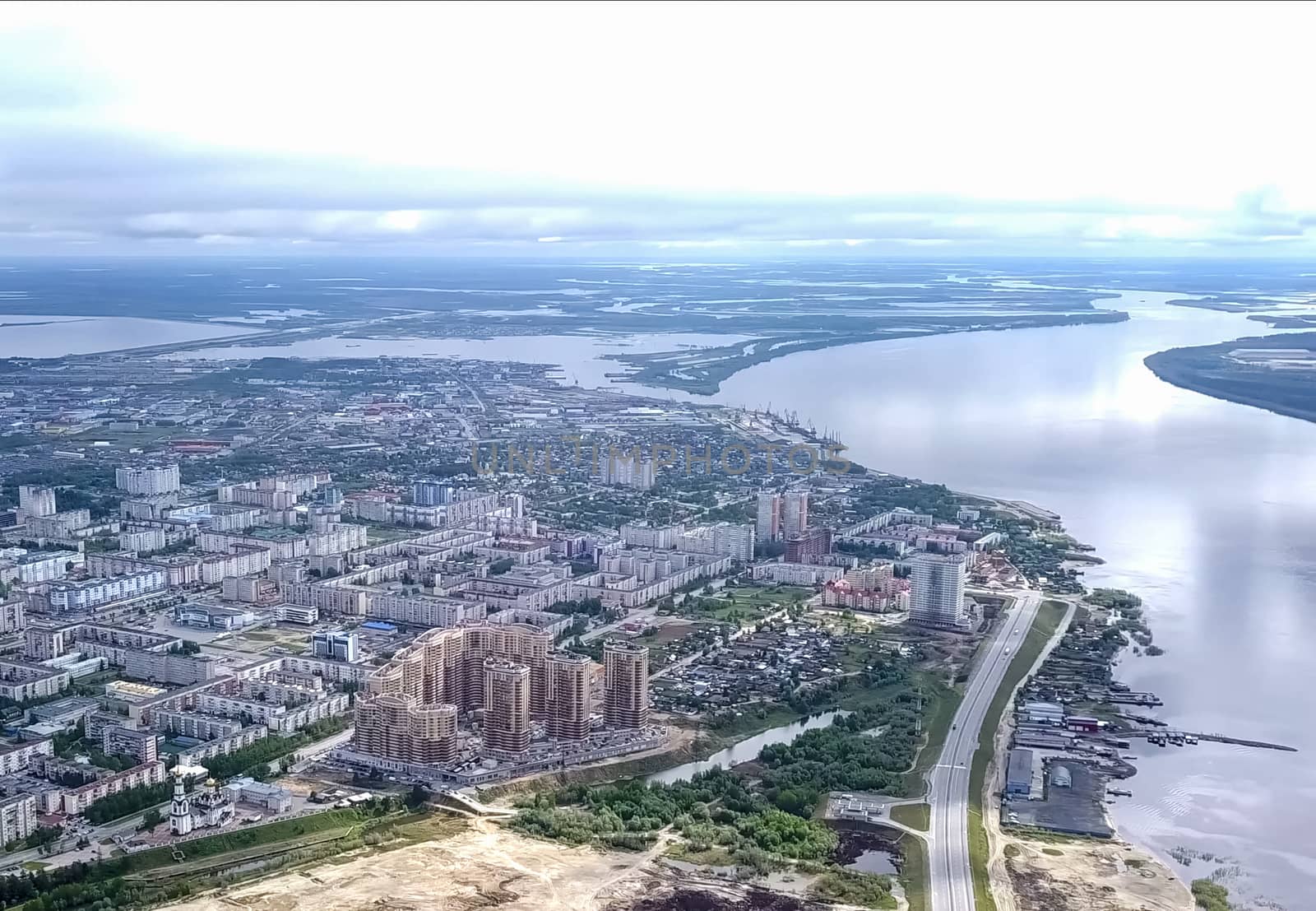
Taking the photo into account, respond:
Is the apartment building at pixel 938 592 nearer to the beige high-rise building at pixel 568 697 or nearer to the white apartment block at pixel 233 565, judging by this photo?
the beige high-rise building at pixel 568 697

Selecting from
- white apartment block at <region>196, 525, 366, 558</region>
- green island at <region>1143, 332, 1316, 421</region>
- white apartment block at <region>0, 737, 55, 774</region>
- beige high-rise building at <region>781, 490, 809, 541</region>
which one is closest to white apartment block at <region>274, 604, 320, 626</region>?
white apartment block at <region>196, 525, 366, 558</region>

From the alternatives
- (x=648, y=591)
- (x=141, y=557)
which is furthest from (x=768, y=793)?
(x=141, y=557)

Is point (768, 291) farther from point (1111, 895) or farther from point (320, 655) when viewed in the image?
point (1111, 895)

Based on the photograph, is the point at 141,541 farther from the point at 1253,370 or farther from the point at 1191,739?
the point at 1253,370

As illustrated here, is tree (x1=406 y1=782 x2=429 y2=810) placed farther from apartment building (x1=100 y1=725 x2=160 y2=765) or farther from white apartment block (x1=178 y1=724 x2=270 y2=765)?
apartment building (x1=100 y1=725 x2=160 y2=765)

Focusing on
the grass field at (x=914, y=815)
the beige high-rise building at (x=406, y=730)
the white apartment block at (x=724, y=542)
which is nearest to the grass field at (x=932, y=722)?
the grass field at (x=914, y=815)
